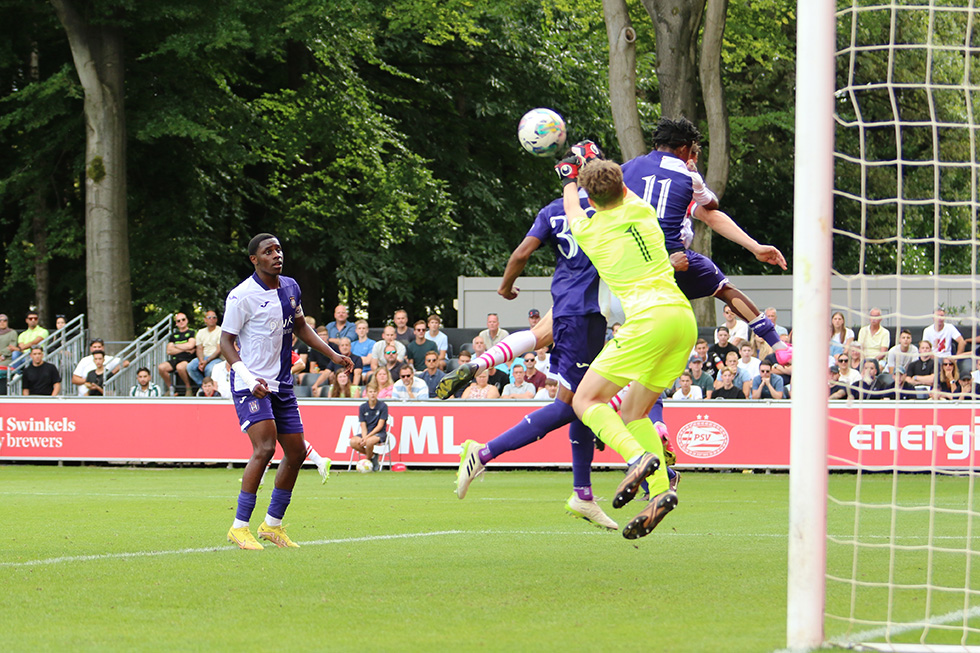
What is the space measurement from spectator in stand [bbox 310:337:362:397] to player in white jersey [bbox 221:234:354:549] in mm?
11518

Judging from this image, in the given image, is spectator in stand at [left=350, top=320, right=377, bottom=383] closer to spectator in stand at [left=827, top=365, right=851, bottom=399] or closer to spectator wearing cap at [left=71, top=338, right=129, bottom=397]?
spectator wearing cap at [left=71, top=338, right=129, bottom=397]

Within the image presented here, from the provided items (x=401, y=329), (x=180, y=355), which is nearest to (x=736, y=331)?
(x=401, y=329)

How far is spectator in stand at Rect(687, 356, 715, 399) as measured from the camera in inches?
766

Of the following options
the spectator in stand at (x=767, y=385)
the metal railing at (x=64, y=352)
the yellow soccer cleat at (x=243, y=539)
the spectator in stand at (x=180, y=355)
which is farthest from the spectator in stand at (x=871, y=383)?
the metal railing at (x=64, y=352)

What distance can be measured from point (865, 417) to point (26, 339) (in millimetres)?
15847

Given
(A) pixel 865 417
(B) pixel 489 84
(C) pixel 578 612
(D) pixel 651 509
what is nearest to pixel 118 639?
(C) pixel 578 612

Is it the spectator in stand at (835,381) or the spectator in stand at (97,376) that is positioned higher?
the spectator in stand at (835,381)

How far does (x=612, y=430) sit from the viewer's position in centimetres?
691

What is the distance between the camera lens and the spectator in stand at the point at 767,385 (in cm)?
1883

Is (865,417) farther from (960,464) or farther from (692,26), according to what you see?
(692,26)

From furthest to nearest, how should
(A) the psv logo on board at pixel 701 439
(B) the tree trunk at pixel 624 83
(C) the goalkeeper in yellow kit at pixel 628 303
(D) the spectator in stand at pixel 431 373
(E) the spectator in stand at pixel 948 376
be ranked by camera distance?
(B) the tree trunk at pixel 624 83, (D) the spectator in stand at pixel 431 373, (A) the psv logo on board at pixel 701 439, (E) the spectator in stand at pixel 948 376, (C) the goalkeeper in yellow kit at pixel 628 303

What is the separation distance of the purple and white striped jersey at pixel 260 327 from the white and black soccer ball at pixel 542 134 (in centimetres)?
192

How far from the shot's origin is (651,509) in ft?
21.1

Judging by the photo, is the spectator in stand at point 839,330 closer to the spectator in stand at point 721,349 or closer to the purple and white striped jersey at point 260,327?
the spectator in stand at point 721,349
